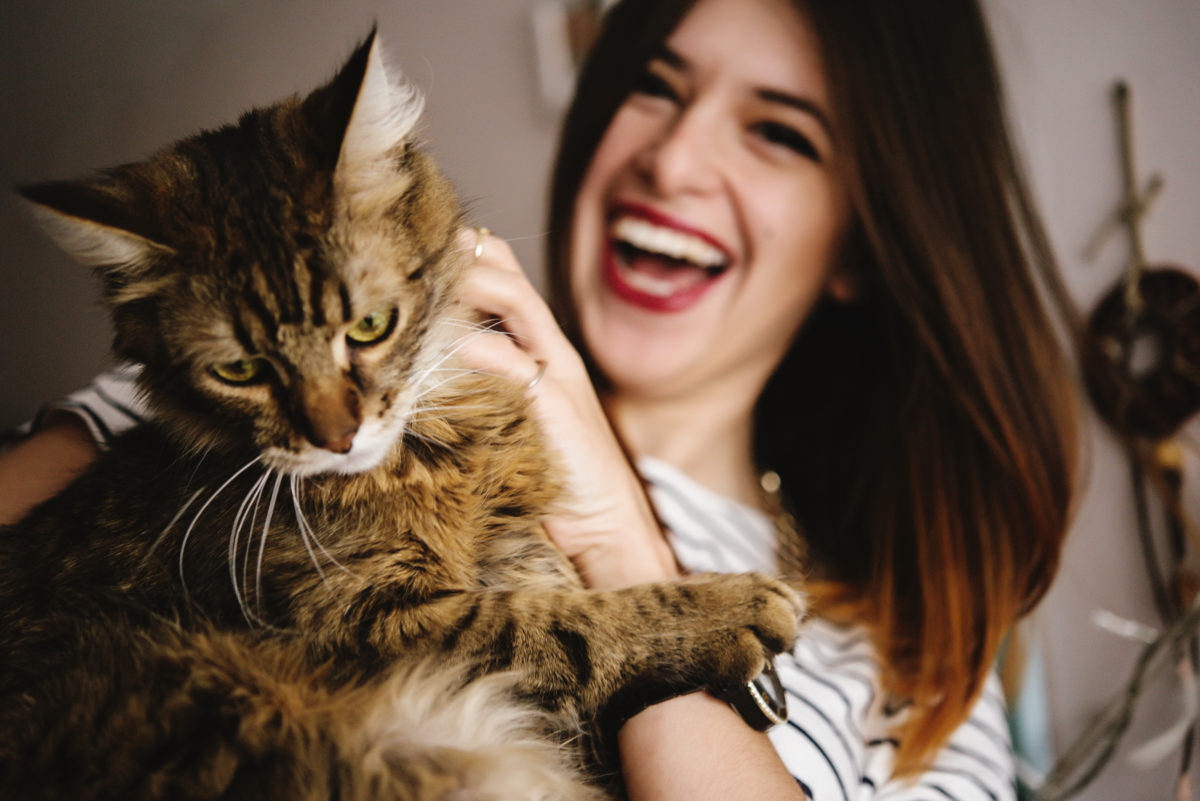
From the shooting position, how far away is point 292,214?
0.46m

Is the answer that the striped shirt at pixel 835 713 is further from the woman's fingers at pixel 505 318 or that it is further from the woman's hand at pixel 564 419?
the woman's fingers at pixel 505 318

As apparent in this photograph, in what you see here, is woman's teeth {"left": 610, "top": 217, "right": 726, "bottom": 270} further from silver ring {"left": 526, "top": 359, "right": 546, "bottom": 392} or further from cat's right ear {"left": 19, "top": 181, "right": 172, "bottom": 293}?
cat's right ear {"left": 19, "top": 181, "right": 172, "bottom": 293}

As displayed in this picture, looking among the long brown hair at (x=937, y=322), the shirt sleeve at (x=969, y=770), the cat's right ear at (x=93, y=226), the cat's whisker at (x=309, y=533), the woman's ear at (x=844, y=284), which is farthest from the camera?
the woman's ear at (x=844, y=284)

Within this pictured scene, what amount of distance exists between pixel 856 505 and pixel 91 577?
3.59 feet

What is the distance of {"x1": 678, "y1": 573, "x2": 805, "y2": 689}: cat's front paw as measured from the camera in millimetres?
510

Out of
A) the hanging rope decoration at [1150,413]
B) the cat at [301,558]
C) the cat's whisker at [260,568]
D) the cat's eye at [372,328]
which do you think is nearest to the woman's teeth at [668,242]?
the cat at [301,558]

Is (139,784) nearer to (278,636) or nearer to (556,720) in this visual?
(278,636)

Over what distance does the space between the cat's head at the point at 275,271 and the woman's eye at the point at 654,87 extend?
52cm

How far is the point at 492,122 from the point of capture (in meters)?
0.70

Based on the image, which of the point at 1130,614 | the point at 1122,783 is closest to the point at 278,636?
the point at 1130,614

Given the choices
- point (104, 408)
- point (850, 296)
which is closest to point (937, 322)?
point (850, 296)

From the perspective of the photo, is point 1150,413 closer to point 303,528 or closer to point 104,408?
point 303,528

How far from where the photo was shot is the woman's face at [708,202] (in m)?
0.85

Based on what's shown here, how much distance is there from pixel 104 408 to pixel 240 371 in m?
0.32
